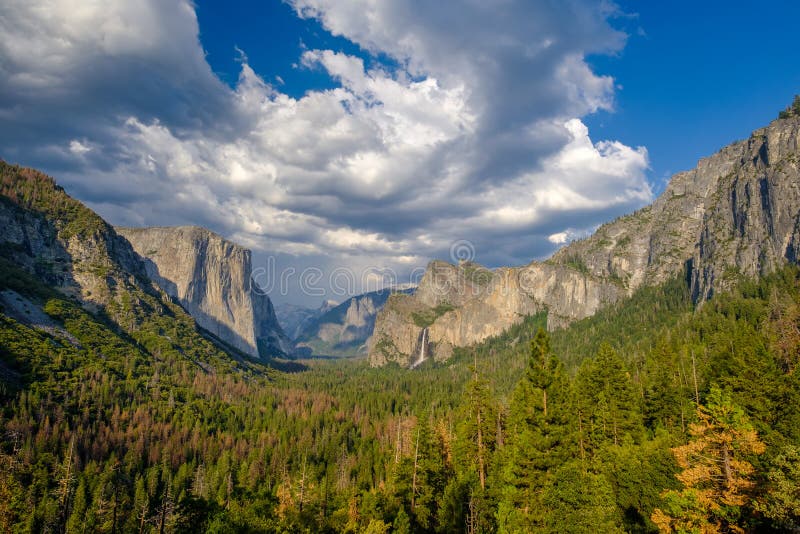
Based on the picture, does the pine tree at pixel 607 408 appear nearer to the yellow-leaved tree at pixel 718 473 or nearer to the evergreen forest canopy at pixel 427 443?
the evergreen forest canopy at pixel 427 443

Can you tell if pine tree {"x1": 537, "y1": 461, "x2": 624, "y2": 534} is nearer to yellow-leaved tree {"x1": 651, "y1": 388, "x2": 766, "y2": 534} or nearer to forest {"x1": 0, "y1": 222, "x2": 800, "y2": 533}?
forest {"x1": 0, "y1": 222, "x2": 800, "y2": 533}

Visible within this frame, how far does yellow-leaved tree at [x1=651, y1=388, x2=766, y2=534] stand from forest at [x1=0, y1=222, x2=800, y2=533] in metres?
0.13

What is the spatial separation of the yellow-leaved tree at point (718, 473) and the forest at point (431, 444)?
0.43ft

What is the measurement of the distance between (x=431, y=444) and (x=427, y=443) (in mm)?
1003

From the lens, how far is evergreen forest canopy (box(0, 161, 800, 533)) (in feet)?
80.2

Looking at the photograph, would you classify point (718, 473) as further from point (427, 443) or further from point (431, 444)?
point (431, 444)

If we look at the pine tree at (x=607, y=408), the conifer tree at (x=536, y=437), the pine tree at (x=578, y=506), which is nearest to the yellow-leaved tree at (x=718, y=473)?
the pine tree at (x=578, y=506)

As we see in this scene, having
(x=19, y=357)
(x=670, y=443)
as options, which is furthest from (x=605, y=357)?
(x=19, y=357)

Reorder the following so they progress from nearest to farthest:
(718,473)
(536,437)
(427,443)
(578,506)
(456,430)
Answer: (578,506) < (718,473) < (536,437) < (427,443) < (456,430)

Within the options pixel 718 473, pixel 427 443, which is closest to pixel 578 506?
pixel 718 473

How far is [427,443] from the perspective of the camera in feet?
138

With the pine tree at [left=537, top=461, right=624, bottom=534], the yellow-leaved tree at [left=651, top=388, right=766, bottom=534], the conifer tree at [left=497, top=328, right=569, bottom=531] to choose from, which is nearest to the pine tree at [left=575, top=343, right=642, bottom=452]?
the conifer tree at [left=497, top=328, right=569, bottom=531]

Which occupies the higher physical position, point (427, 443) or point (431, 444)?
point (427, 443)

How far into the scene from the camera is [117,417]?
115562 mm
